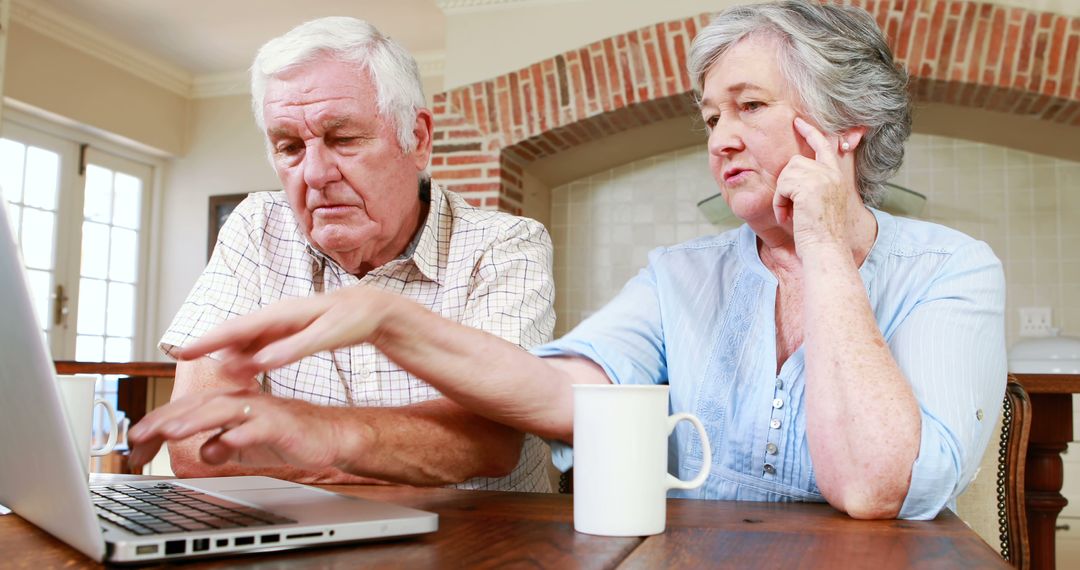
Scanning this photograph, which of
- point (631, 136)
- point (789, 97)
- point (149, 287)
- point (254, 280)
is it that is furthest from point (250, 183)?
point (789, 97)

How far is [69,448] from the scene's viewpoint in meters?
0.57

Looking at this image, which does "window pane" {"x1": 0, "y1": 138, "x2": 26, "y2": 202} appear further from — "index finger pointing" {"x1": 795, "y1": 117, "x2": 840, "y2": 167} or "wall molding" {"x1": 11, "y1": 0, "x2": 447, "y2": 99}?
"index finger pointing" {"x1": 795, "y1": 117, "x2": 840, "y2": 167}

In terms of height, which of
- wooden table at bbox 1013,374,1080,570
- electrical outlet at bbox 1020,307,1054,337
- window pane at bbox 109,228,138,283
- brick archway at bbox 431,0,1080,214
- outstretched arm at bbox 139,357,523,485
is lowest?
wooden table at bbox 1013,374,1080,570

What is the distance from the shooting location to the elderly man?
1.38 meters

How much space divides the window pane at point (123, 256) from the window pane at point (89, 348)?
399 mm

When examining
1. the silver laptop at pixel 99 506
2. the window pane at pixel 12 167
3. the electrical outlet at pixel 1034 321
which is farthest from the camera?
the window pane at pixel 12 167

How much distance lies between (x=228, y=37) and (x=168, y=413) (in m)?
4.89

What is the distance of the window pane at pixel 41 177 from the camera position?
5051 millimetres

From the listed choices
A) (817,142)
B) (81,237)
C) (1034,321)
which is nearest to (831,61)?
(817,142)

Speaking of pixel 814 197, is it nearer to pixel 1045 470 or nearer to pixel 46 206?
pixel 1045 470

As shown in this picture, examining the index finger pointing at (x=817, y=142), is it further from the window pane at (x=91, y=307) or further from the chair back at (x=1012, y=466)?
the window pane at (x=91, y=307)

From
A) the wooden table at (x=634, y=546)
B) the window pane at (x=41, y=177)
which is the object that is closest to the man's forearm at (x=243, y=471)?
the wooden table at (x=634, y=546)

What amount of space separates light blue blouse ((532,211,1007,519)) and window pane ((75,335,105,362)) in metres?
4.88

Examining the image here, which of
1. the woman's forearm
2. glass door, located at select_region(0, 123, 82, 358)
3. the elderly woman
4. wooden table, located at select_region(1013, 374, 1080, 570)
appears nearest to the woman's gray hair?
the elderly woman
